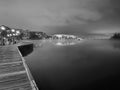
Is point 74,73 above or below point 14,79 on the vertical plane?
below

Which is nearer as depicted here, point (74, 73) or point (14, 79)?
point (14, 79)

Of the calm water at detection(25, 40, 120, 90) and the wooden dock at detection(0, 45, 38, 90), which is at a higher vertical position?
the wooden dock at detection(0, 45, 38, 90)

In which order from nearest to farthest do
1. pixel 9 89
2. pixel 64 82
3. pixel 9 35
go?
1. pixel 9 89
2. pixel 64 82
3. pixel 9 35

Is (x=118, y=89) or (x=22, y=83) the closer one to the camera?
(x=22, y=83)

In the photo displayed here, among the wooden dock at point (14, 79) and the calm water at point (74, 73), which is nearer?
the wooden dock at point (14, 79)

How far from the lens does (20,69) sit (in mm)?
8367

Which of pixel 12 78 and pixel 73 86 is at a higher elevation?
pixel 12 78

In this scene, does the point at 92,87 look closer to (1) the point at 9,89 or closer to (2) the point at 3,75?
(1) the point at 9,89

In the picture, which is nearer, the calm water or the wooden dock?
the wooden dock

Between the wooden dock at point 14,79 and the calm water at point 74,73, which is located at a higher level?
the wooden dock at point 14,79

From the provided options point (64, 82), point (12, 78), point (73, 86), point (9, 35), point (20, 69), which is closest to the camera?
point (12, 78)

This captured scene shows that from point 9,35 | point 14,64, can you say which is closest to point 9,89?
point 14,64

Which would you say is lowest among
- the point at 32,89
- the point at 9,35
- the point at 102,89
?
the point at 102,89

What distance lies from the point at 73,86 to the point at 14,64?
7.66 meters
